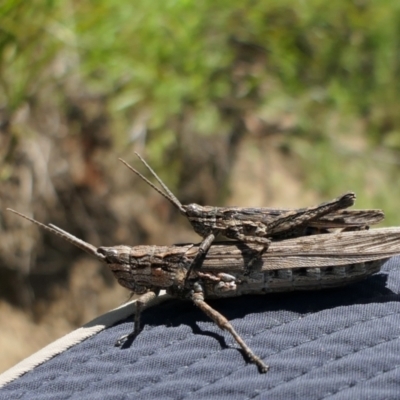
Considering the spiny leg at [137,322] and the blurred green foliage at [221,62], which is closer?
the spiny leg at [137,322]

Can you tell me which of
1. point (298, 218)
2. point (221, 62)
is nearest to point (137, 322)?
point (298, 218)

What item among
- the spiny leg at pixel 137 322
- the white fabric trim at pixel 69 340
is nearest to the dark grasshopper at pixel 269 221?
the spiny leg at pixel 137 322

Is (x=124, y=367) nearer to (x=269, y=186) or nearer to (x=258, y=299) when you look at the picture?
(x=258, y=299)

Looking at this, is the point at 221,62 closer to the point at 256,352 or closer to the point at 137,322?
the point at 137,322

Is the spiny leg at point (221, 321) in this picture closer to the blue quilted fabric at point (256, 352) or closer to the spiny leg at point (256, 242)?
the blue quilted fabric at point (256, 352)

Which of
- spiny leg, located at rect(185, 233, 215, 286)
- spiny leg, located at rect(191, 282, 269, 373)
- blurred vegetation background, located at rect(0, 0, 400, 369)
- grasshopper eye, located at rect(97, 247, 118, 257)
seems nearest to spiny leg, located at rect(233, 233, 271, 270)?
spiny leg, located at rect(185, 233, 215, 286)

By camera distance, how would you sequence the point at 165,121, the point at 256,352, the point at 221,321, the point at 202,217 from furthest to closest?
the point at 165,121 → the point at 202,217 → the point at 221,321 → the point at 256,352
